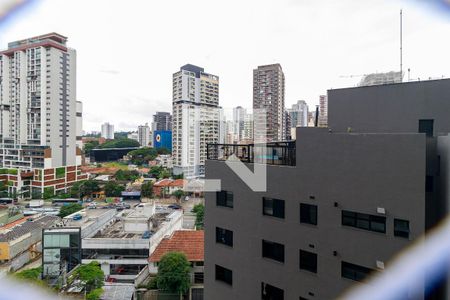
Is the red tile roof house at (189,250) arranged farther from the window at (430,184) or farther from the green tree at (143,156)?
the green tree at (143,156)

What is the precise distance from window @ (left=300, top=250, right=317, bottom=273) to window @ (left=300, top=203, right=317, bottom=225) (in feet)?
0.81

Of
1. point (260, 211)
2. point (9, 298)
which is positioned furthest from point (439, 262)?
point (9, 298)

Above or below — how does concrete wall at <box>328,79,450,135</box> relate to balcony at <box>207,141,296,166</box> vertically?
above

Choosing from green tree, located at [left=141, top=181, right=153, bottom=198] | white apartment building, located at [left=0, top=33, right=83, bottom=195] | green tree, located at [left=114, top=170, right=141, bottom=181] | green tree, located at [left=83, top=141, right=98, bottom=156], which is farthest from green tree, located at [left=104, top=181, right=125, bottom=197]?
green tree, located at [left=83, top=141, right=98, bottom=156]

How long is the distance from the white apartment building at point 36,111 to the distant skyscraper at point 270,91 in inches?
459

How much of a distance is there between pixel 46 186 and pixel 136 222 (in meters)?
11.4

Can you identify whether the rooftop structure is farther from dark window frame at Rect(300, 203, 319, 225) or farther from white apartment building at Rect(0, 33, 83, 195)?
white apartment building at Rect(0, 33, 83, 195)

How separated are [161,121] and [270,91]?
973 inches

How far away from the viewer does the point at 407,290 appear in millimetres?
1819

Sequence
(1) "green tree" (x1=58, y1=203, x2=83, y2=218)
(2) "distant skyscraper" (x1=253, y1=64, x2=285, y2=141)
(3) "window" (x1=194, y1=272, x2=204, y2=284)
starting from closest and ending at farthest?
(3) "window" (x1=194, y1=272, x2=204, y2=284) < (1) "green tree" (x1=58, y1=203, x2=83, y2=218) < (2) "distant skyscraper" (x1=253, y1=64, x2=285, y2=141)

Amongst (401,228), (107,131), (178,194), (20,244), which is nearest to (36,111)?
(178,194)

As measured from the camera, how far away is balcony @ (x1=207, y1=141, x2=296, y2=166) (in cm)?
255

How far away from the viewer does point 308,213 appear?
90.4 inches

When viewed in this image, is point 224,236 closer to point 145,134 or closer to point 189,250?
point 189,250
